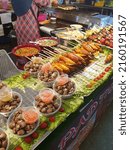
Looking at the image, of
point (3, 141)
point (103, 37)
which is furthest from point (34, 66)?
point (103, 37)

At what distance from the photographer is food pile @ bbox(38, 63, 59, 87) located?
1.86 m

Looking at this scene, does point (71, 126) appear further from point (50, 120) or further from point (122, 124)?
point (122, 124)

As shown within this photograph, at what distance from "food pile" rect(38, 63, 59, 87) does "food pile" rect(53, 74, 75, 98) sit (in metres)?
0.10

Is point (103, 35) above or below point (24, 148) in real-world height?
above

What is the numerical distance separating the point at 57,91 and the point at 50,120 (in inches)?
11.5

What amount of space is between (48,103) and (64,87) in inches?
10.8

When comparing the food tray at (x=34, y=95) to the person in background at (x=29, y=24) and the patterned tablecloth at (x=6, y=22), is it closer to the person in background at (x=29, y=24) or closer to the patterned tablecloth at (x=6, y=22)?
the person in background at (x=29, y=24)

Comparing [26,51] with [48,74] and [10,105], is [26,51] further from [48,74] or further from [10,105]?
[10,105]

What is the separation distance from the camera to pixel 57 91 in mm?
1730

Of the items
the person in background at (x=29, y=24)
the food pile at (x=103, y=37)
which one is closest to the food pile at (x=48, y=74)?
the food pile at (x=103, y=37)

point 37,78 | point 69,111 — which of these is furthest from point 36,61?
point 69,111

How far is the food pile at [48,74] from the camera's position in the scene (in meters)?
1.86

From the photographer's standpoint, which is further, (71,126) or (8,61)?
(8,61)

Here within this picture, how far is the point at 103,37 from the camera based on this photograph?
3.01m
